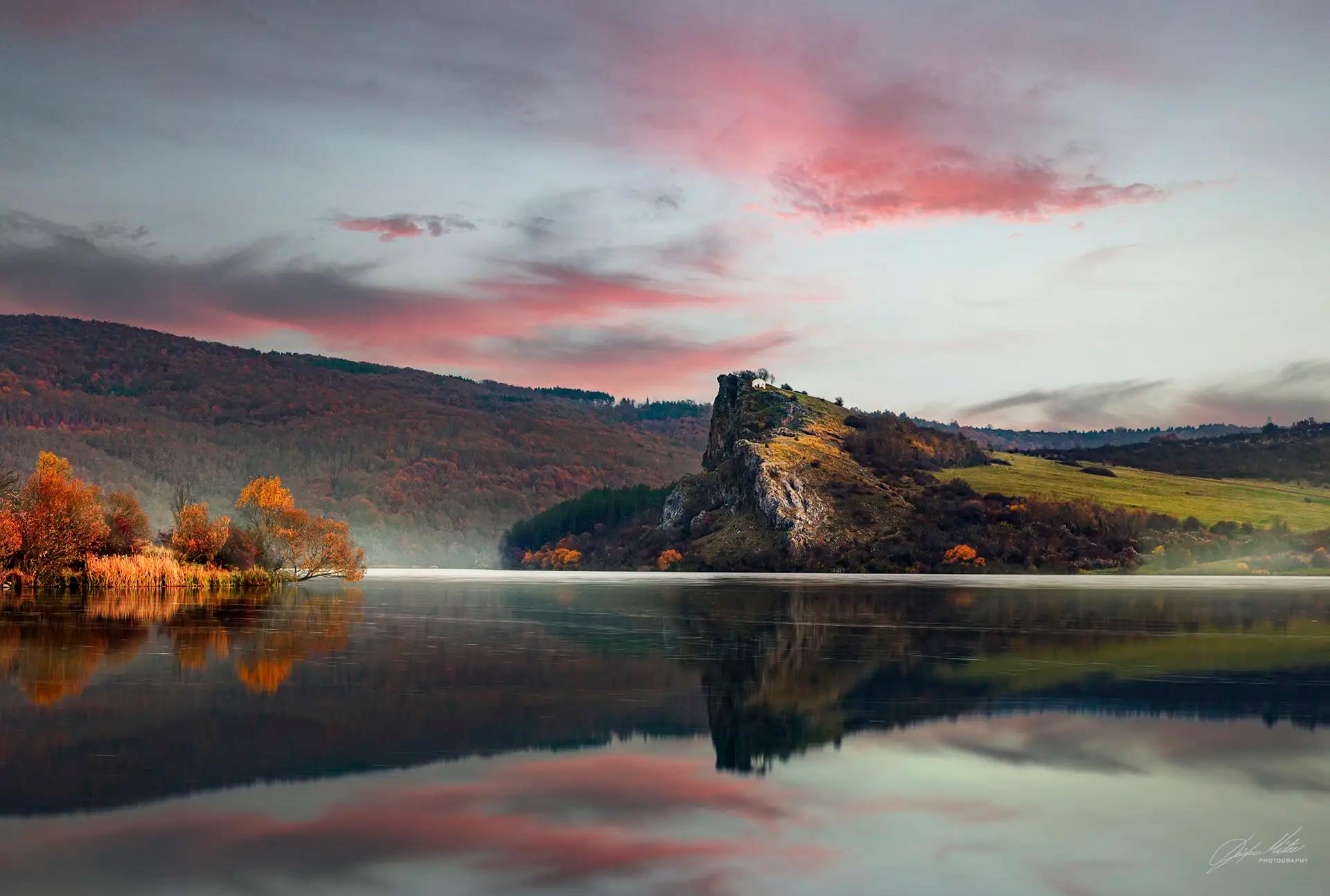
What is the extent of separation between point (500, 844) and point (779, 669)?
688 inches

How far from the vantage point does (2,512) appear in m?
61.2

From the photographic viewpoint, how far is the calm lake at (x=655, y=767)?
1206 centimetres

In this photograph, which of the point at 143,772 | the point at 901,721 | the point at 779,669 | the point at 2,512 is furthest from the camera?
the point at 2,512

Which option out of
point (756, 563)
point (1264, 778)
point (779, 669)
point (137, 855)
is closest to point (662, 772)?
point (137, 855)

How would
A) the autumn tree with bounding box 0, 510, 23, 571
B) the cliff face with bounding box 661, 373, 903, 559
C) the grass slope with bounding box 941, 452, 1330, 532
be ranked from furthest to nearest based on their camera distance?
the cliff face with bounding box 661, 373, 903, 559 < the grass slope with bounding box 941, 452, 1330, 532 < the autumn tree with bounding box 0, 510, 23, 571

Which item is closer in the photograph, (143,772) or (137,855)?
(137,855)

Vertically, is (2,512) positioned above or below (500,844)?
above

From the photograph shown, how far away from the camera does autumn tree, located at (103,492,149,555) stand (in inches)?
2717

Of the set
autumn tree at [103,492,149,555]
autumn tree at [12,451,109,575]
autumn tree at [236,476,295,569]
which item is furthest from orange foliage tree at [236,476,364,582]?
autumn tree at [12,451,109,575]

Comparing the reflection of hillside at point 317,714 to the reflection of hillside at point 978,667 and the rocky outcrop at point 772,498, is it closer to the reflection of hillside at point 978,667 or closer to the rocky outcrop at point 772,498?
the reflection of hillside at point 978,667

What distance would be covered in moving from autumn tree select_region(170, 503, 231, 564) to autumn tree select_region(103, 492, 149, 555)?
2464 millimetres

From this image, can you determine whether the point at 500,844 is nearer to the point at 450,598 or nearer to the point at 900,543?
the point at 450,598

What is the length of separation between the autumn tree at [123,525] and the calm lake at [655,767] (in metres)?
33.8

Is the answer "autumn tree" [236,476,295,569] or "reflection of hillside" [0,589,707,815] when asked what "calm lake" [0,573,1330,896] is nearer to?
"reflection of hillside" [0,589,707,815]
